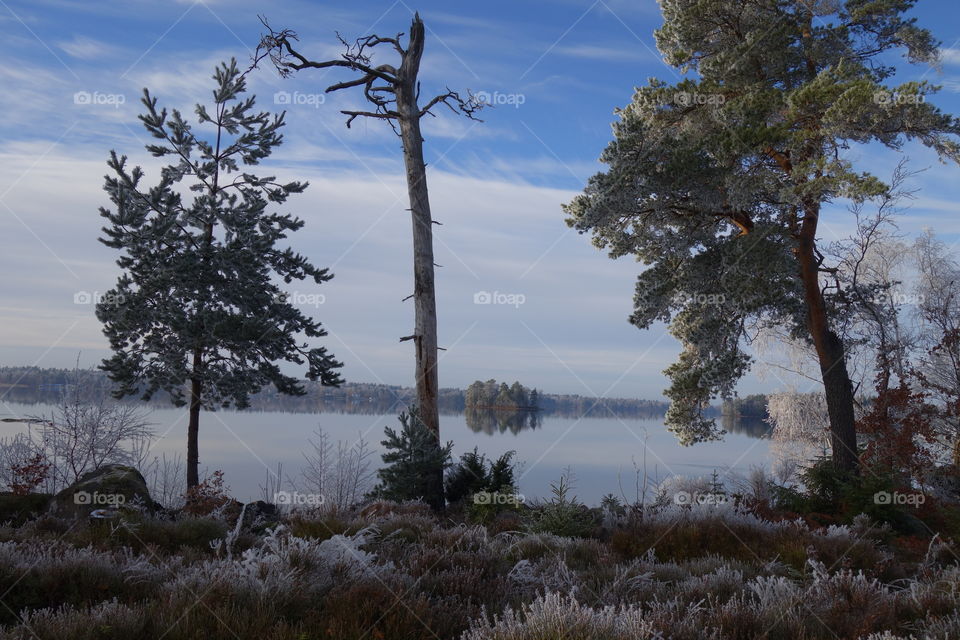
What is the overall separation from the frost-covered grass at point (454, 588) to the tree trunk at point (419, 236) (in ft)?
20.3

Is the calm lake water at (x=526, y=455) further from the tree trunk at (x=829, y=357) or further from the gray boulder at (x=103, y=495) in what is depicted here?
the gray boulder at (x=103, y=495)

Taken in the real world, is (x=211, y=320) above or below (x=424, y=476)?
above

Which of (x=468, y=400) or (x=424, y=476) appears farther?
(x=468, y=400)

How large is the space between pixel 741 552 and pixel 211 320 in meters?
Result: 13.2

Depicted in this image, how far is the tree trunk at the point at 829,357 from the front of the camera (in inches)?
608

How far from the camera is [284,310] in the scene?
18.1 metres

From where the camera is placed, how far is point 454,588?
5.35 m

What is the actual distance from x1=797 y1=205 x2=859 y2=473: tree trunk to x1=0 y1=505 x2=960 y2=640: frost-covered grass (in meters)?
7.92

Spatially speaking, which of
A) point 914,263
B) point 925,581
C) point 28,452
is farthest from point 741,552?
point 914,263

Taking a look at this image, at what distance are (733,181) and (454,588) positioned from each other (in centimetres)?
1229

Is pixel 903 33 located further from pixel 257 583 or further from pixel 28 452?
pixel 28 452

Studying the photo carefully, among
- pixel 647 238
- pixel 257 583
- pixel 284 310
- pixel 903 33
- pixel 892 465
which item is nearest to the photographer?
pixel 257 583

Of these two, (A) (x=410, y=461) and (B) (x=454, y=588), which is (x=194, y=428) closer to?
(A) (x=410, y=461)

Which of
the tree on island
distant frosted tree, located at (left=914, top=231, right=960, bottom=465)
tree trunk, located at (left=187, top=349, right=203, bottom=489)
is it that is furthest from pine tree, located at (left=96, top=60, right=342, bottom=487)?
distant frosted tree, located at (left=914, top=231, right=960, bottom=465)
